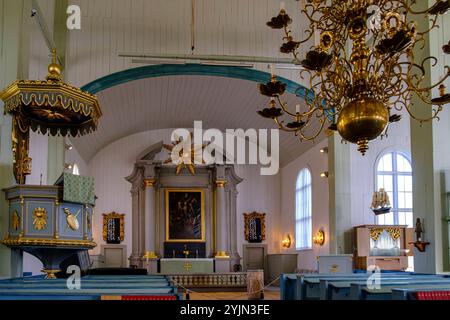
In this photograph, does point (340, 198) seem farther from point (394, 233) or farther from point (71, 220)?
point (71, 220)

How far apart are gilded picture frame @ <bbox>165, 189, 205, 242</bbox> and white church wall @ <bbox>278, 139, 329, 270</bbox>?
2687mm

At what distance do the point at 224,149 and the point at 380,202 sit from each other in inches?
281

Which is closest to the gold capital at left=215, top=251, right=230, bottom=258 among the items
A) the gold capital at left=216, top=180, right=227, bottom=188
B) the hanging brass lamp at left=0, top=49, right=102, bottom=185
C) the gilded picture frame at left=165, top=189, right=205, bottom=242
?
the gilded picture frame at left=165, top=189, right=205, bottom=242

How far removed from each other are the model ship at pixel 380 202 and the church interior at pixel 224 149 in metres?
0.04

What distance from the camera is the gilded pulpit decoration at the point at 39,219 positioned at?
712cm

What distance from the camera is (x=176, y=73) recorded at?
12.8m

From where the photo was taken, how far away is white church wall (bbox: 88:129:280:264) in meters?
18.6

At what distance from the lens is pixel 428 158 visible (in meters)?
8.77

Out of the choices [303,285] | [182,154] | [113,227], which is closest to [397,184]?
[182,154]

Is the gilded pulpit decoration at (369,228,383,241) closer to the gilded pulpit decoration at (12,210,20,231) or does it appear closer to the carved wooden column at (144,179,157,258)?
the carved wooden column at (144,179,157,258)

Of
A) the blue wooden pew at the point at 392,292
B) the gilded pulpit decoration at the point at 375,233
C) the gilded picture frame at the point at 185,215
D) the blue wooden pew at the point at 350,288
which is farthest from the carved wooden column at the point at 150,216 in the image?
the blue wooden pew at the point at 392,292

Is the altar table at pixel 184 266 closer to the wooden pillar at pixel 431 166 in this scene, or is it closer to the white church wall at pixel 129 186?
the white church wall at pixel 129 186

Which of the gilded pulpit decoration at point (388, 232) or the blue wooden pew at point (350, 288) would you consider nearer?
the blue wooden pew at point (350, 288)

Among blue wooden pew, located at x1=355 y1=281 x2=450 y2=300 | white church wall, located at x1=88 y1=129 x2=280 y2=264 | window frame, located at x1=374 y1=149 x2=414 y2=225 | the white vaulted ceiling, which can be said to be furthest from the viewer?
white church wall, located at x1=88 y1=129 x2=280 y2=264
